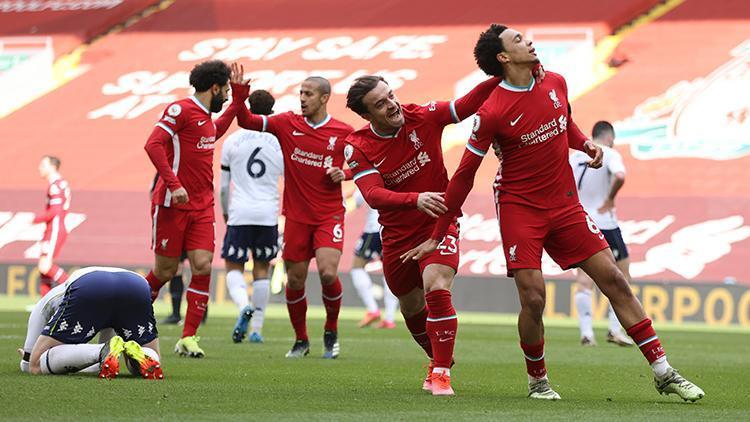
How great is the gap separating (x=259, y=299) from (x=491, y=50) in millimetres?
6166

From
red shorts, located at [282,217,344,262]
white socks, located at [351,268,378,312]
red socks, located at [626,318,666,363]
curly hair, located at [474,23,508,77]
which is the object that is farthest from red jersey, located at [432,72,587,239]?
white socks, located at [351,268,378,312]

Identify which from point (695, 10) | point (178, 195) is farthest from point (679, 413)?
point (695, 10)

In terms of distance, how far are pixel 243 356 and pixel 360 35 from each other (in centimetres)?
1943

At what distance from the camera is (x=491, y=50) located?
7.76 m

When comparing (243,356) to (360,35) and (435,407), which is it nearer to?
(435,407)

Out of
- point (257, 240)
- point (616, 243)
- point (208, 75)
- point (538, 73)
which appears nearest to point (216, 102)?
point (208, 75)

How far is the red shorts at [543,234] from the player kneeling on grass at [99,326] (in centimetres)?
238

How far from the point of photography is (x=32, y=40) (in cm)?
3344

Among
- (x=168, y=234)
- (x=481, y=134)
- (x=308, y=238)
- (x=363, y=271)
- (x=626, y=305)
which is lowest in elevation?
(x=363, y=271)

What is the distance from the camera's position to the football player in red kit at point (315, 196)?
11.2m

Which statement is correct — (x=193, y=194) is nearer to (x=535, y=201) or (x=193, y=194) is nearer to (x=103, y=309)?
(x=103, y=309)

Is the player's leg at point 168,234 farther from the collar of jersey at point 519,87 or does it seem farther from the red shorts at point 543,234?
the collar of jersey at point 519,87

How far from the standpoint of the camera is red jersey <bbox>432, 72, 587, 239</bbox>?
7.60 meters

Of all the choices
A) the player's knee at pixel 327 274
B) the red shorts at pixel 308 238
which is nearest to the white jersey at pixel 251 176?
the red shorts at pixel 308 238
